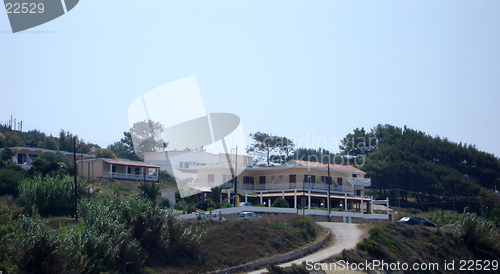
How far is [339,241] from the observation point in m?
34.6

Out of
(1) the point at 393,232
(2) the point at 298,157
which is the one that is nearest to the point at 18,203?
(1) the point at 393,232

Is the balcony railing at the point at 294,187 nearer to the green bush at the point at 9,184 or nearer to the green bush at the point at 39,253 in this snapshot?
the green bush at the point at 9,184

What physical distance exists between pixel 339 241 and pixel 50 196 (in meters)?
22.1

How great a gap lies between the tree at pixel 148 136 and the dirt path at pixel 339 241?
47404 millimetres

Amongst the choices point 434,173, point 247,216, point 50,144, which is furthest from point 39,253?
point 434,173

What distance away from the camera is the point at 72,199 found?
1302 inches

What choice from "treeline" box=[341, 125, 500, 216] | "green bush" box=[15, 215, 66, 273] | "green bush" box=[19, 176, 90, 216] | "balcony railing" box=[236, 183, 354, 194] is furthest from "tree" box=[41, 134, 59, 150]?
"green bush" box=[15, 215, 66, 273]

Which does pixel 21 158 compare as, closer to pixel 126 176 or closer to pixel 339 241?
pixel 126 176

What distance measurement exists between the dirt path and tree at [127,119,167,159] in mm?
47404

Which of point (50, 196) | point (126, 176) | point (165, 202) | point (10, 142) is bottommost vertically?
point (165, 202)

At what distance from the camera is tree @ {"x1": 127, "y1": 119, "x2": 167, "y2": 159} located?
8019 centimetres

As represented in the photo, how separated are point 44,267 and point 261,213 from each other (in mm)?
24447

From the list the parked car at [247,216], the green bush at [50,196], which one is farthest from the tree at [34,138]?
the parked car at [247,216]

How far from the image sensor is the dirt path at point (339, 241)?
2907cm
